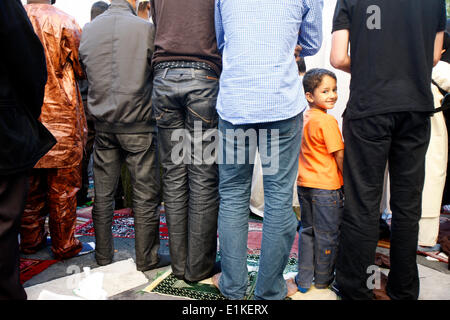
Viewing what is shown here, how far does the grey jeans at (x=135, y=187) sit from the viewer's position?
1.98 m

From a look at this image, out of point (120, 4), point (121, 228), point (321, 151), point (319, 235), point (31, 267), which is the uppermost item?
point (120, 4)

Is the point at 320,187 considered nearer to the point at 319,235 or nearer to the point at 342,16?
the point at 319,235

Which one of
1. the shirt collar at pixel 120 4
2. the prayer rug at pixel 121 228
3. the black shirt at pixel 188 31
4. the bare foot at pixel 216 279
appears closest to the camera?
the black shirt at pixel 188 31

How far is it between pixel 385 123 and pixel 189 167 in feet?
3.24

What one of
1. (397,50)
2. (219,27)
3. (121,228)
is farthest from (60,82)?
(397,50)

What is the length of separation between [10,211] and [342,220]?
1458mm

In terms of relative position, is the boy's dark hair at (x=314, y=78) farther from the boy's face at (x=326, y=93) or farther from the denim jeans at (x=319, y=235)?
the denim jeans at (x=319, y=235)

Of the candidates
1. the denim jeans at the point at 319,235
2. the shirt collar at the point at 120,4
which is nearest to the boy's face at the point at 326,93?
the denim jeans at the point at 319,235

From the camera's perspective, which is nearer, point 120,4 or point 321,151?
point 321,151

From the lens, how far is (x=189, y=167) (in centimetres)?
180

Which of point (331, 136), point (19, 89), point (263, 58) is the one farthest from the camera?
point (331, 136)

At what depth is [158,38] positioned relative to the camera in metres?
1.77

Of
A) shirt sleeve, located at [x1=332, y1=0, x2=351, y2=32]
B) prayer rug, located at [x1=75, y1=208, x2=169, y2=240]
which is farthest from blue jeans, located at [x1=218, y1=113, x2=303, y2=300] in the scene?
prayer rug, located at [x1=75, y1=208, x2=169, y2=240]

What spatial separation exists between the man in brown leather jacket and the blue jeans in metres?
1.10
